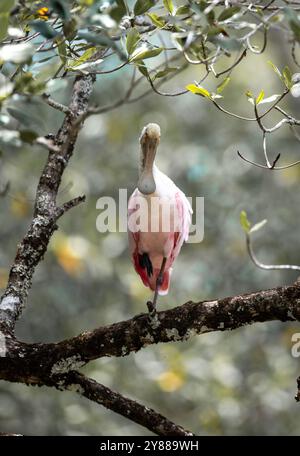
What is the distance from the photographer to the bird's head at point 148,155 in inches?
146

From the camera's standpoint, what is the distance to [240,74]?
1051cm

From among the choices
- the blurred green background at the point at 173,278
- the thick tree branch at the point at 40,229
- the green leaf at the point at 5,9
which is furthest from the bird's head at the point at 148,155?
the blurred green background at the point at 173,278

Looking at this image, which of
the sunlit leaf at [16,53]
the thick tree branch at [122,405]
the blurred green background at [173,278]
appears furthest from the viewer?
the blurred green background at [173,278]

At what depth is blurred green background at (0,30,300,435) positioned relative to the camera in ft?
21.4

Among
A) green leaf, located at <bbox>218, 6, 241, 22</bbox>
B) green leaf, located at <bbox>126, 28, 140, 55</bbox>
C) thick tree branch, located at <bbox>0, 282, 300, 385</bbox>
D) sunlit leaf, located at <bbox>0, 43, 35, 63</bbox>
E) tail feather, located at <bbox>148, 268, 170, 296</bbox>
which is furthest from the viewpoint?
tail feather, located at <bbox>148, 268, 170, 296</bbox>

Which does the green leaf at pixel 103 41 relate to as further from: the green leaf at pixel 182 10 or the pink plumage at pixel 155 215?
the pink plumage at pixel 155 215

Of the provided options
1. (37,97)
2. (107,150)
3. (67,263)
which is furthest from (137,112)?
(37,97)

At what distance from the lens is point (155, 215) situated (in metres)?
3.89

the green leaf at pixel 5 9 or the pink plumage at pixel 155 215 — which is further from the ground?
the green leaf at pixel 5 9

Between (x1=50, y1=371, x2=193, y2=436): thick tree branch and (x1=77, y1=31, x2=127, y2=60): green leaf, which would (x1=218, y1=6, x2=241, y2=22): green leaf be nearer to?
(x1=77, y1=31, x2=127, y2=60): green leaf

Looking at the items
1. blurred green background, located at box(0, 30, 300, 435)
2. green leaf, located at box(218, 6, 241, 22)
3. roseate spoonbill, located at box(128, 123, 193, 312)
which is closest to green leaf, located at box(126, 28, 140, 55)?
green leaf, located at box(218, 6, 241, 22)

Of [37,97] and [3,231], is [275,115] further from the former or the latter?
[37,97]

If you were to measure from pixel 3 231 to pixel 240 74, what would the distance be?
4.77 m
